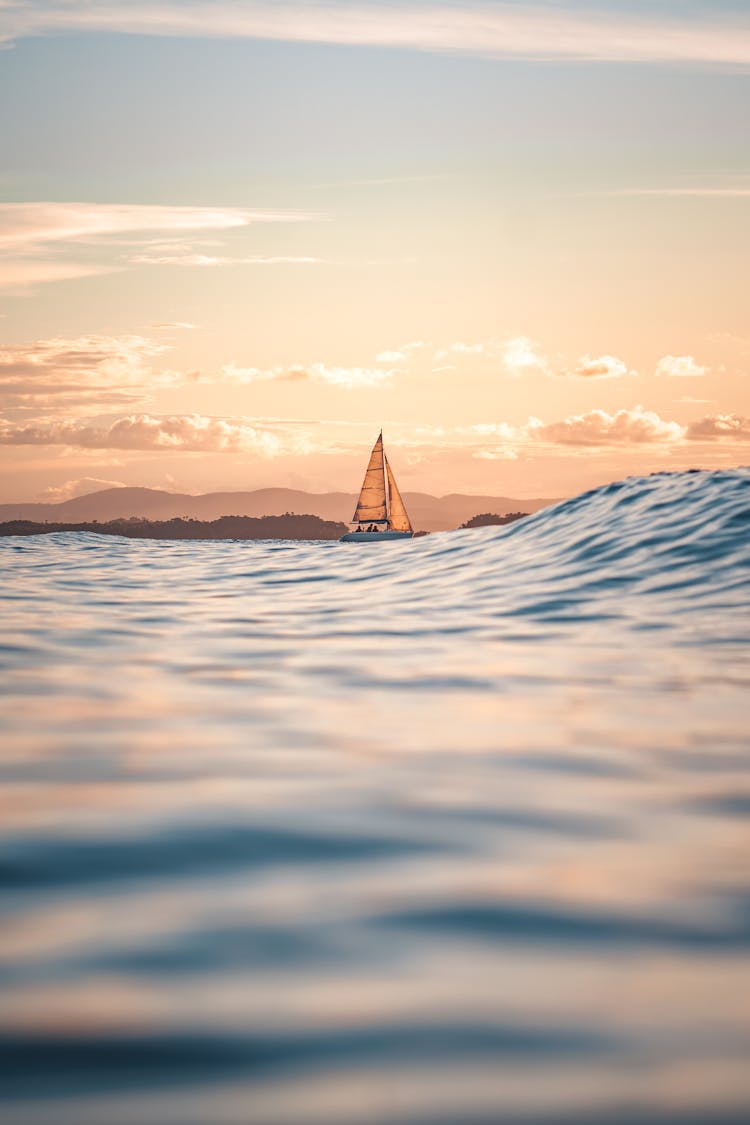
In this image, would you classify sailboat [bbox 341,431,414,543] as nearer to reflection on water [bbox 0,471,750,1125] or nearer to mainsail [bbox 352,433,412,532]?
mainsail [bbox 352,433,412,532]

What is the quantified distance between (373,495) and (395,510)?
449 cm

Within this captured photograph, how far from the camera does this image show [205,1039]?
2.16 m

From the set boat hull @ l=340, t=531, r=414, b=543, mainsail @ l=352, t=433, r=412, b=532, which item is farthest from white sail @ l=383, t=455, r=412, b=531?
boat hull @ l=340, t=531, r=414, b=543

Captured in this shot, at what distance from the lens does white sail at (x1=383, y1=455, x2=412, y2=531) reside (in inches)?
2576

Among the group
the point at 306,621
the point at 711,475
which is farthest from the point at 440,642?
the point at 711,475

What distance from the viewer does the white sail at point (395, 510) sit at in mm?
65438

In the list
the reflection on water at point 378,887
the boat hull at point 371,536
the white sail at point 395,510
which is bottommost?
the reflection on water at point 378,887

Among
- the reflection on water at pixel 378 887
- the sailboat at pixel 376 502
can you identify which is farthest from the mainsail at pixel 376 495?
the reflection on water at pixel 378 887

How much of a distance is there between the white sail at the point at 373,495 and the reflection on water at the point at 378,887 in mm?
54395

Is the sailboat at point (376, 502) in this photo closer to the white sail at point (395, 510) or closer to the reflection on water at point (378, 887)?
the white sail at point (395, 510)

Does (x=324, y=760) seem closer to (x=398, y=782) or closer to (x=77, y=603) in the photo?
(x=398, y=782)

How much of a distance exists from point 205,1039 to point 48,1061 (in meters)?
0.32

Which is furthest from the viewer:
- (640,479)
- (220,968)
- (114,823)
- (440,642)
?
(640,479)

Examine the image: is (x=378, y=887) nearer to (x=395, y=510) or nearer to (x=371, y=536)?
(x=371, y=536)
